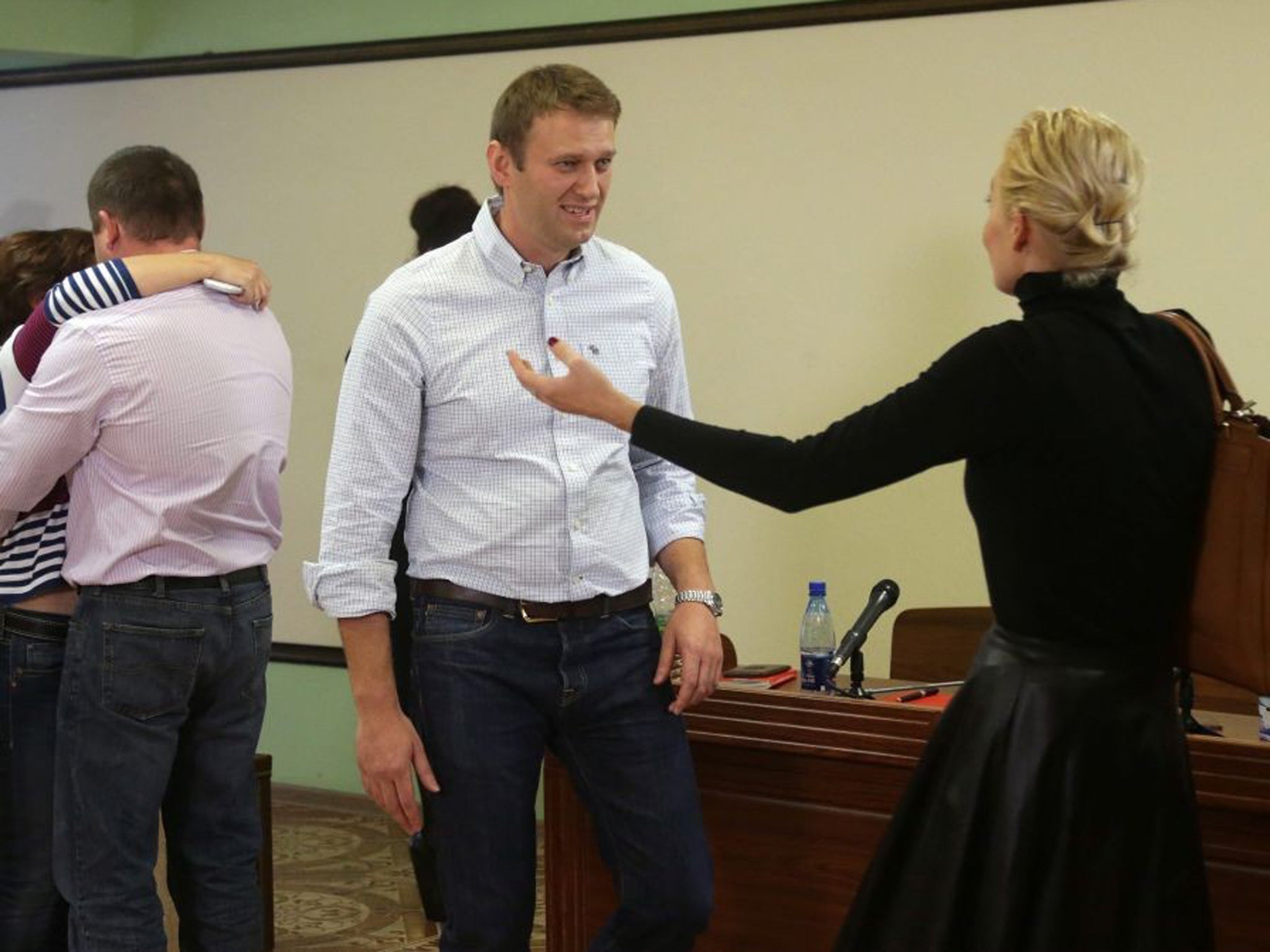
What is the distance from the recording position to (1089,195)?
2.03 metres

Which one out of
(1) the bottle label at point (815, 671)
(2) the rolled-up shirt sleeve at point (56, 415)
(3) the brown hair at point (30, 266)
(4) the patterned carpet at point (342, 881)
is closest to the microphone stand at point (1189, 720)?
(1) the bottle label at point (815, 671)

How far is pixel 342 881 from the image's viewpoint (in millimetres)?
4777

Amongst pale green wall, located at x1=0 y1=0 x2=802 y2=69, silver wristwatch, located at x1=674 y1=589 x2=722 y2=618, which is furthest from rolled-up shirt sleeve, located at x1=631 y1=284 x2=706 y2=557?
pale green wall, located at x1=0 y1=0 x2=802 y2=69

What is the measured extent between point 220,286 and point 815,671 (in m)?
1.30

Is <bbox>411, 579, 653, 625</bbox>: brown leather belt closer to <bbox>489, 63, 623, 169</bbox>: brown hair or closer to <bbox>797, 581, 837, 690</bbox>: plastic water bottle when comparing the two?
<bbox>489, 63, 623, 169</bbox>: brown hair

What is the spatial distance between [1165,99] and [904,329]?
0.89 m

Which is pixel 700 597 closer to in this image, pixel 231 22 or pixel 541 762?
pixel 541 762

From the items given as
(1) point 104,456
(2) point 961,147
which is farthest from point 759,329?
(1) point 104,456

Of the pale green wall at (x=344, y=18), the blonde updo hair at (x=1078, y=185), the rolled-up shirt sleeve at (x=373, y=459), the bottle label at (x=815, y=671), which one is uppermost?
the pale green wall at (x=344, y=18)

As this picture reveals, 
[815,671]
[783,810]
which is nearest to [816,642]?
[815,671]

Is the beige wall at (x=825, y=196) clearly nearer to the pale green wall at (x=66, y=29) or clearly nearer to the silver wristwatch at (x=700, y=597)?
the pale green wall at (x=66, y=29)

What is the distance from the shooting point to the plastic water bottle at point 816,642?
3322mm

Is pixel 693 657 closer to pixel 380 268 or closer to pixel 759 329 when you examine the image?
pixel 759 329

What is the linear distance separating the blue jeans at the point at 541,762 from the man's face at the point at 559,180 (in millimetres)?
540
